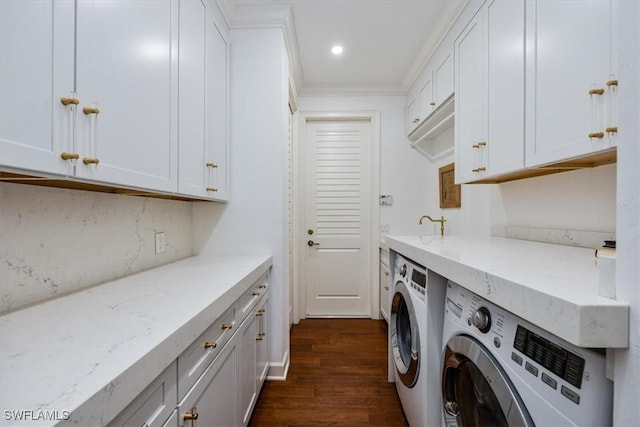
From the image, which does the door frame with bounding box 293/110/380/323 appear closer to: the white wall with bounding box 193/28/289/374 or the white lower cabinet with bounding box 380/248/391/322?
the white lower cabinet with bounding box 380/248/391/322

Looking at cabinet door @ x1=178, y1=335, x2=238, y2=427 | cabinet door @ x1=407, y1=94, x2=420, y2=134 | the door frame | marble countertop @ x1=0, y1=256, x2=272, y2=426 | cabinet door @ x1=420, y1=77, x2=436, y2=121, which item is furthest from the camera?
the door frame

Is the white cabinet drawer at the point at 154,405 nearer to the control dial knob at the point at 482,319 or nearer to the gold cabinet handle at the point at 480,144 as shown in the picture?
the control dial knob at the point at 482,319

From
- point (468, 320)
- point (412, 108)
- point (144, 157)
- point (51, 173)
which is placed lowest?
point (468, 320)

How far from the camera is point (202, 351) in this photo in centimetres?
91

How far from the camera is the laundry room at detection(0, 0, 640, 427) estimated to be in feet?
1.82

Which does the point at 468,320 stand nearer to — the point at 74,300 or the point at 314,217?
the point at 74,300

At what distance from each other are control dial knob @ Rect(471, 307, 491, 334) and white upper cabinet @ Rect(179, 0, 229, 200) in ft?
4.26

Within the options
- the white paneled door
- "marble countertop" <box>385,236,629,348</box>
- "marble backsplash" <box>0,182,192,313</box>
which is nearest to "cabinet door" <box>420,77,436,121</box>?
the white paneled door

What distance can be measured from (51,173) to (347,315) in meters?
2.99

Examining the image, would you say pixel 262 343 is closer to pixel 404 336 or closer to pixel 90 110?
pixel 404 336

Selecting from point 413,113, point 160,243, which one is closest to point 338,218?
point 413,113

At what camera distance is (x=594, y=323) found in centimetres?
48

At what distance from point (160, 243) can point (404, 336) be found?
4.95 ft

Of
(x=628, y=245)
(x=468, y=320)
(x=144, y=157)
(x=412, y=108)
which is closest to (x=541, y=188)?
(x=468, y=320)
